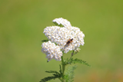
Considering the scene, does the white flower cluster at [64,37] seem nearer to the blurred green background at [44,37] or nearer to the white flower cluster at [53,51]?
the white flower cluster at [53,51]

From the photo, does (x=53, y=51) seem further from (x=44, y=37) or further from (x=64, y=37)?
(x=44, y=37)

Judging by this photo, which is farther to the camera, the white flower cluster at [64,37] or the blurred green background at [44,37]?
the blurred green background at [44,37]

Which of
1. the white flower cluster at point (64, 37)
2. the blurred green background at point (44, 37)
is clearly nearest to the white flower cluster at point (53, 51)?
the white flower cluster at point (64, 37)

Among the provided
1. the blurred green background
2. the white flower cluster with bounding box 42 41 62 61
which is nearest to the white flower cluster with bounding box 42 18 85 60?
the white flower cluster with bounding box 42 41 62 61

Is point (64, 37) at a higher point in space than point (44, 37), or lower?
lower

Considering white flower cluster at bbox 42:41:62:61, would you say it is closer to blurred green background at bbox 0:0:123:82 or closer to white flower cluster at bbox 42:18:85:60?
white flower cluster at bbox 42:18:85:60

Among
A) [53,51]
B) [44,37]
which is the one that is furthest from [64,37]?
[44,37]

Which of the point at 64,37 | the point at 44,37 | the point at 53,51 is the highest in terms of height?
the point at 44,37

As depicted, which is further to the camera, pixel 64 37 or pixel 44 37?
pixel 44 37

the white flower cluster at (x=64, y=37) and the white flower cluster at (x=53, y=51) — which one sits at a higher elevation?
the white flower cluster at (x=64, y=37)
